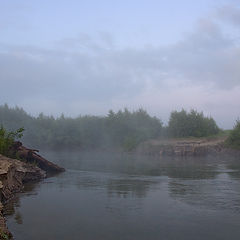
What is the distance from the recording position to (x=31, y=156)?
1083 inches

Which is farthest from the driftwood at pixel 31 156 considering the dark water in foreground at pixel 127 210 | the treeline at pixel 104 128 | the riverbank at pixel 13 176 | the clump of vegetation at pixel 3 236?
the treeline at pixel 104 128

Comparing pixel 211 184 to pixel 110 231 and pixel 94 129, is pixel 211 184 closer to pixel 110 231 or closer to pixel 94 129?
pixel 110 231

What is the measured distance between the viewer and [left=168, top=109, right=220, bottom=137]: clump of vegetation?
2562 inches

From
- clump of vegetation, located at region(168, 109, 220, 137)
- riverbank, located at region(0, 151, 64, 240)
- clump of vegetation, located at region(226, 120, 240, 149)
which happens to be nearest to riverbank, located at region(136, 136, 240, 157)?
clump of vegetation, located at region(226, 120, 240, 149)

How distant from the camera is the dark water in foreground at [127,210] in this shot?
1193 centimetres

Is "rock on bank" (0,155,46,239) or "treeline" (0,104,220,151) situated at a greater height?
"treeline" (0,104,220,151)

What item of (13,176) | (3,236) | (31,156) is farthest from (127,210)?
(31,156)

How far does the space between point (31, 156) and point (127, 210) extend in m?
14.2

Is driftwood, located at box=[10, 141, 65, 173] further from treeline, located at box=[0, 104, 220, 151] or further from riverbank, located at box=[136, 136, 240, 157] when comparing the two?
treeline, located at box=[0, 104, 220, 151]

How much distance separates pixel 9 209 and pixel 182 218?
6.80m

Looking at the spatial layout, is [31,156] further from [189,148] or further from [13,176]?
[189,148]

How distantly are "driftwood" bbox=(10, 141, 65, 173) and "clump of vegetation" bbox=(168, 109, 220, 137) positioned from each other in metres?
38.4

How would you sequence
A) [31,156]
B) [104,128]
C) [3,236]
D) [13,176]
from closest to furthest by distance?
[3,236] → [13,176] → [31,156] → [104,128]

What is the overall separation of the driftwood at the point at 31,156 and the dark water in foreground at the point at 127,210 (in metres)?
3.83
